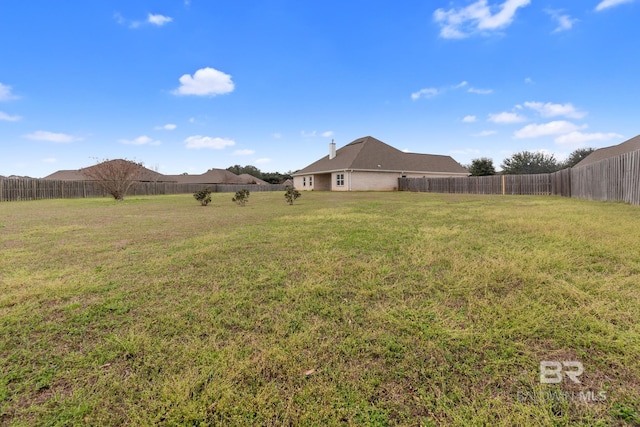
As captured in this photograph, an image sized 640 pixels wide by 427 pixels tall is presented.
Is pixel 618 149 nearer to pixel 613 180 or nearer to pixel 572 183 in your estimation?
pixel 572 183

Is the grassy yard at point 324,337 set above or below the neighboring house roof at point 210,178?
below

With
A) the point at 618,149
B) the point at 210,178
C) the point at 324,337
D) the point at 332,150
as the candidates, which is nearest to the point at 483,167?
the point at 618,149

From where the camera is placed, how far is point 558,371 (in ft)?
5.37

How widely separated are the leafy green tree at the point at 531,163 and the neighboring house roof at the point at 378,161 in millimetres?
17944

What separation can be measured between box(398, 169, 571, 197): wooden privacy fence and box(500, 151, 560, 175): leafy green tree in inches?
1090

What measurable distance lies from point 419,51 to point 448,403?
21.1m

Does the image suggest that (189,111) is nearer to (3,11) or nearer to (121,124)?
(121,124)

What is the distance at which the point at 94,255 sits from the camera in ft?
14.2

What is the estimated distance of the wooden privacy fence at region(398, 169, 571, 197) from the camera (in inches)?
704

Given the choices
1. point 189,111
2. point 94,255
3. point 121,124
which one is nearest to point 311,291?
point 94,255

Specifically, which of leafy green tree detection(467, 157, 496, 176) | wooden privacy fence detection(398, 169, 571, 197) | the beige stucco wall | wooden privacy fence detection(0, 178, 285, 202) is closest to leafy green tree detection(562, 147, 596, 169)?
leafy green tree detection(467, 157, 496, 176)

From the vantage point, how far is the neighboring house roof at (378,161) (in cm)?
2923

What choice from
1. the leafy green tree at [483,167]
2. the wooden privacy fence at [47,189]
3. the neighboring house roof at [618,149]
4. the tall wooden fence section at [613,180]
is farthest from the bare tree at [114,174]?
the leafy green tree at [483,167]

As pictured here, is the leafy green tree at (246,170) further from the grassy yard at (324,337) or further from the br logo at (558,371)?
the br logo at (558,371)
